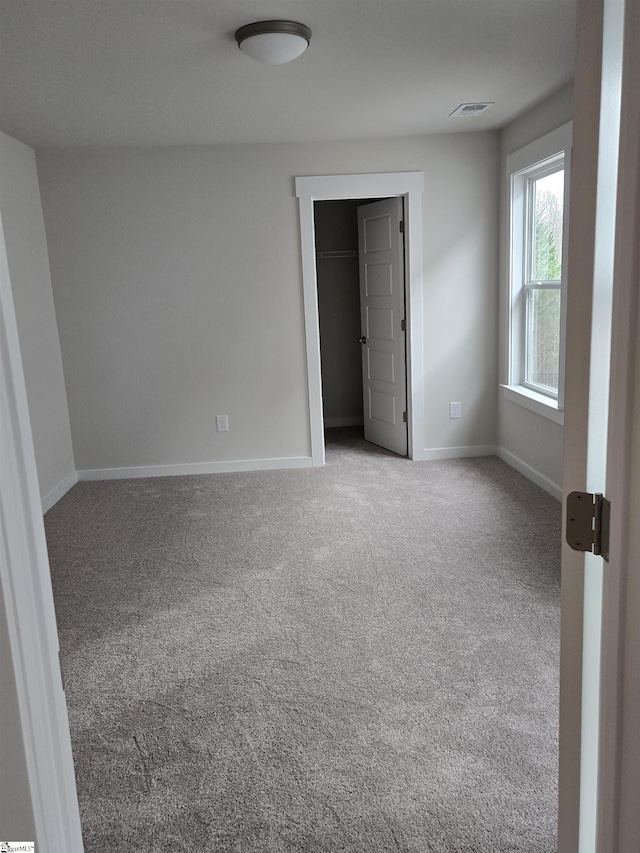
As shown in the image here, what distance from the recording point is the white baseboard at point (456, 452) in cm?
548

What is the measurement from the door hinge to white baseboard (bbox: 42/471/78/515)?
159 inches

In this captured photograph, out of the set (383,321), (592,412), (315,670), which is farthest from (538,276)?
(592,412)

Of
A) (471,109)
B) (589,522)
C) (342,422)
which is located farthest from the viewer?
(342,422)

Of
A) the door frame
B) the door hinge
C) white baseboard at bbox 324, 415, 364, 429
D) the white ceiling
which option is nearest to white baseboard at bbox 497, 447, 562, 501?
the door frame

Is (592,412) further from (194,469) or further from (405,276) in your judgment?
(194,469)

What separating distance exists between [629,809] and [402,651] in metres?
1.71

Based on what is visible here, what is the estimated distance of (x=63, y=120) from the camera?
3994 mm

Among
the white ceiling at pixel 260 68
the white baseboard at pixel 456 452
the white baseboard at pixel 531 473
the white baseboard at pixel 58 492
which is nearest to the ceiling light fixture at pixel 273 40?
the white ceiling at pixel 260 68

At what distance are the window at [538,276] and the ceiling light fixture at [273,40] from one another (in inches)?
72.3

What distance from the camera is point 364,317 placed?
6023mm

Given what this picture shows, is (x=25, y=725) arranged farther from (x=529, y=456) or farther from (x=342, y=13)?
(x=529, y=456)

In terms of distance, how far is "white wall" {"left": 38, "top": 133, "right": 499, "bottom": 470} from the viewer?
495 centimetres

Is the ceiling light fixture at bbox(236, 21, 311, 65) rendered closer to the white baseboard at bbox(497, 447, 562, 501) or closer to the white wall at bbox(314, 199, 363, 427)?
the white baseboard at bbox(497, 447, 562, 501)

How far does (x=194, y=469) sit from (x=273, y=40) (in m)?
3.36
